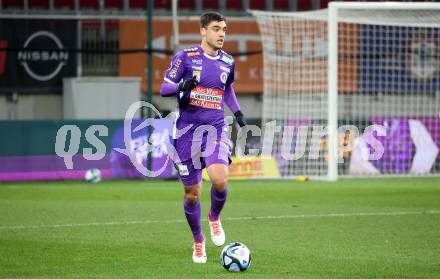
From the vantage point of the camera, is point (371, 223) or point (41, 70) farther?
point (41, 70)

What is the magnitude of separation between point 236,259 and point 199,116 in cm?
158

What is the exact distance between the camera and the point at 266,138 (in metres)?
21.2

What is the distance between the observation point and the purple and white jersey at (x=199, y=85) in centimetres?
933

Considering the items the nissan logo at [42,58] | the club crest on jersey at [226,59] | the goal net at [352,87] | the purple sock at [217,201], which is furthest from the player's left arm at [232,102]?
the nissan logo at [42,58]

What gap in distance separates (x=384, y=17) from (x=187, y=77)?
12.8m

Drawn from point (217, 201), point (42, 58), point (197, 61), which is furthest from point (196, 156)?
point (42, 58)

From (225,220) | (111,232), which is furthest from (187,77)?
(225,220)

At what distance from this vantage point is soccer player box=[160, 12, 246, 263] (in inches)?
364

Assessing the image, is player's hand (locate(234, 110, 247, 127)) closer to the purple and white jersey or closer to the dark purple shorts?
the purple and white jersey

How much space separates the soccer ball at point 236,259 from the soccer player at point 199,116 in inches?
28.1

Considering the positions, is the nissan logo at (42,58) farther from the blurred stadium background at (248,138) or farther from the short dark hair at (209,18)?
the short dark hair at (209,18)

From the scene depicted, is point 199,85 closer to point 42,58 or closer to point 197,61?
point 197,61

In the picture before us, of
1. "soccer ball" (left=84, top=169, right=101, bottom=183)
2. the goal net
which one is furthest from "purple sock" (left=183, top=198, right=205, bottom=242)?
"soccer ball" (left=84, top=169, right=101, bottom=183)

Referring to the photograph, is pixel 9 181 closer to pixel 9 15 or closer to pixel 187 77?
pixel 9 15
